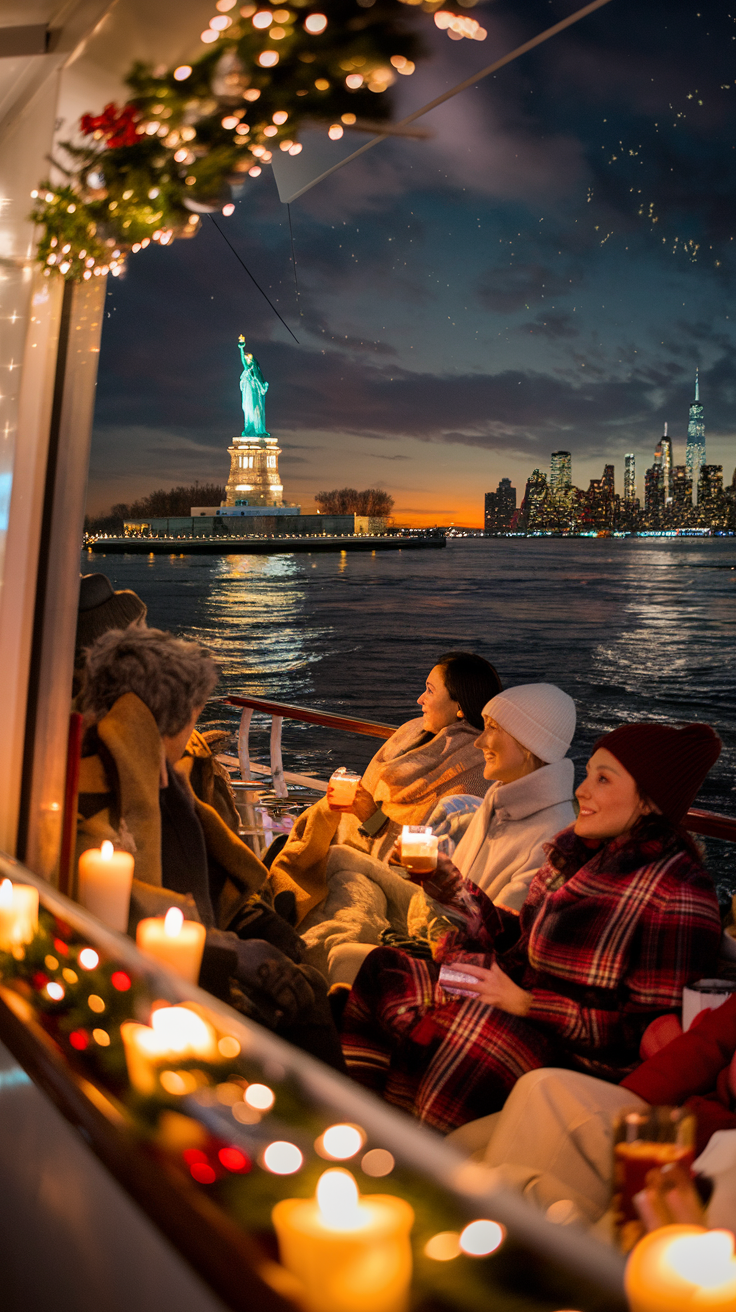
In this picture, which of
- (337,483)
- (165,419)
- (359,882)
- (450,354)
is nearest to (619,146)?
(450,354)

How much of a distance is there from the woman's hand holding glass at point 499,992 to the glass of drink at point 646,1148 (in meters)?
1.03

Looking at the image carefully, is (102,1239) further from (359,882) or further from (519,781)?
(359,882)

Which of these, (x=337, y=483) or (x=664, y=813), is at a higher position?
(x=337, y=483)

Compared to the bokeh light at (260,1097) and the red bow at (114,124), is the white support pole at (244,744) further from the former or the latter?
the bokeh light at (260,1097)

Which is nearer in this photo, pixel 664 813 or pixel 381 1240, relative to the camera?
pixel 381 1240

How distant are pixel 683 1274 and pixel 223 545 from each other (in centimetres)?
7444

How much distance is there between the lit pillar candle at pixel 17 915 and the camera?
1.95 m

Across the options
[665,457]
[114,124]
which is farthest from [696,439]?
[114,124]

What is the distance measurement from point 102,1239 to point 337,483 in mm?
60741

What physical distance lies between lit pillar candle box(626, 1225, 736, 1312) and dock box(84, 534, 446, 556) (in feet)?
221

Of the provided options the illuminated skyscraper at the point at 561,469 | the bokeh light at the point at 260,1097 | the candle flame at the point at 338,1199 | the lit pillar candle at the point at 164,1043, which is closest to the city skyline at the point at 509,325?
the illuminated skyscraper at the point at 561,469

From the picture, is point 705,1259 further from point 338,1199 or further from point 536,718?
point 536,718

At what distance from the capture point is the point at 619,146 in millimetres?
53844

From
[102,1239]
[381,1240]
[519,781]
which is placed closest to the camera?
[381,1240]
